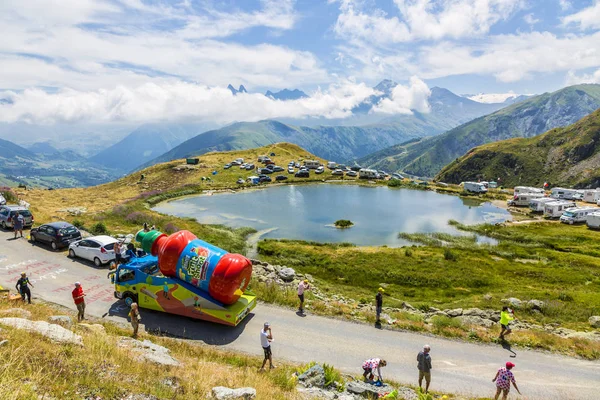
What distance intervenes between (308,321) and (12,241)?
30.9m

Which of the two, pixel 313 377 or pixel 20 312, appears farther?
pixel 20 312

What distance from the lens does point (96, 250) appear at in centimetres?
2862

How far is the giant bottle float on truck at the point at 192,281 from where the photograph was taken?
19391 mm

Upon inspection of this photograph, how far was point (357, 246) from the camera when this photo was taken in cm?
5219

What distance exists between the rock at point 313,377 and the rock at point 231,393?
410 cm

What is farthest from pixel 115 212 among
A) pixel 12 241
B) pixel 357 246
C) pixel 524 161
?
pixel 524 161

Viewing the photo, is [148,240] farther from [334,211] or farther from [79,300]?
[334,211]

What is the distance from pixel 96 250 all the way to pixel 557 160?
204 meters

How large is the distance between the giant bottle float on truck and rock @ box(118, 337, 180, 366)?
4.03 meters

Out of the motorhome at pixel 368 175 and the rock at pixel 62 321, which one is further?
the motorhome at pixel 368 175

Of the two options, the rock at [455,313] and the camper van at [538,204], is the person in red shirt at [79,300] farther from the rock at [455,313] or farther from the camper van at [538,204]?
the camper van at [538,204]

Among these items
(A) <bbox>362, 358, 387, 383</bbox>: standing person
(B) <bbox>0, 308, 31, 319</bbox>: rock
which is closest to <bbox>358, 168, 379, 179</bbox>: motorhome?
(A) <bbox>362, 358, 387, 383</bbox>: standing person

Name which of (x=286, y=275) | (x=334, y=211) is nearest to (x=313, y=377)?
(x=286, y=275)

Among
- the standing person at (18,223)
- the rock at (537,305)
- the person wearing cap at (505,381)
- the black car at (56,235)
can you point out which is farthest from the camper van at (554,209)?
the standing person at (18,223)
